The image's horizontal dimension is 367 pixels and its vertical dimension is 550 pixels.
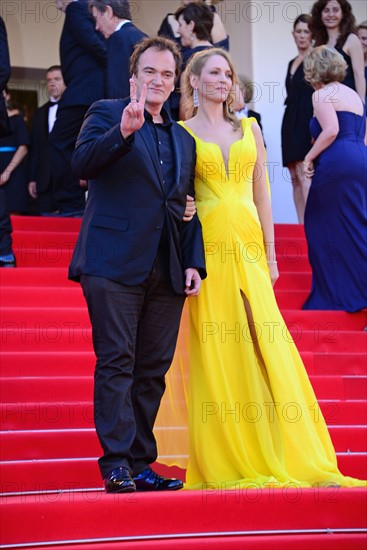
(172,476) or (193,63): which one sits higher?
(193,63)

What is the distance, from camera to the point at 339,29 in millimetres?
8906

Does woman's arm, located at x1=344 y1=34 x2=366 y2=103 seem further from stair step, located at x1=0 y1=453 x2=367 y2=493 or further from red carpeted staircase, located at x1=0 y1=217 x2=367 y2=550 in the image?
stair step, located at x1=0 y1=453 x2=367 y2=493

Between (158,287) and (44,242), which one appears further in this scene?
(44,242)

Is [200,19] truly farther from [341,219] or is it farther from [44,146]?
[44,146]

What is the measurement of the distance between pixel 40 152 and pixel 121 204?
6.56 m

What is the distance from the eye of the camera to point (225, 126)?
5188mm

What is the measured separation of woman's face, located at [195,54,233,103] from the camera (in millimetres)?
5098

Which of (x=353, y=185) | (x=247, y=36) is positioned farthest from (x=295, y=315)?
(x=247, y=36)

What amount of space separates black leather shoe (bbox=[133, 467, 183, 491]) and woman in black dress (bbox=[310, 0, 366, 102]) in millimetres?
5184

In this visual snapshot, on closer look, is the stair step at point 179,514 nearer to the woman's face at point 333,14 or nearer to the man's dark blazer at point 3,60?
the man's dark blazer at point 3,60

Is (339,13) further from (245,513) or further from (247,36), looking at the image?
(245,513)

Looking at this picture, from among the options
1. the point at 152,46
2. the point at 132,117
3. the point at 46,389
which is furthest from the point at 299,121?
the point at 132,117

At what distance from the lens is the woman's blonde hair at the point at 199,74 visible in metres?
5.16

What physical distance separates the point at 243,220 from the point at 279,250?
3697 millimetres
